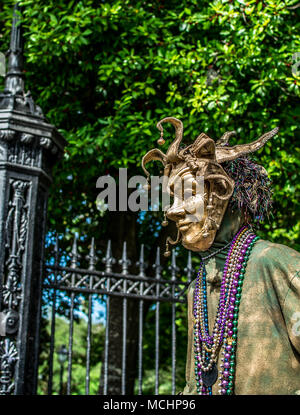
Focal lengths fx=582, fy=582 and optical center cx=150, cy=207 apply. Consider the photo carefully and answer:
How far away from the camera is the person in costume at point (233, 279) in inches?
117

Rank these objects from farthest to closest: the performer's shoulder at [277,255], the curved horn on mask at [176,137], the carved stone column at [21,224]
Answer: the carved stone column at [21,224] < the curved horn on mask at [176,137] < the performer's shoulder at [277,255]

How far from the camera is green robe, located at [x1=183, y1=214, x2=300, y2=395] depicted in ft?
9.61

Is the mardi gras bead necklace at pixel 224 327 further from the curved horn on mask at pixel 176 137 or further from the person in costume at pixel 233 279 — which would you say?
the curved horn on mask at pixel 176 137

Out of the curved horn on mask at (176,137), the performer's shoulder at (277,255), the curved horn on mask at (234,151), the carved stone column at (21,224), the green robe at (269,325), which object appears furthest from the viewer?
the carved stone column at (21,224)

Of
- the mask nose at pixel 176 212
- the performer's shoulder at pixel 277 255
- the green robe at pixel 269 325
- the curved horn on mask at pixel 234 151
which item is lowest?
the green robe at pixel 269 325

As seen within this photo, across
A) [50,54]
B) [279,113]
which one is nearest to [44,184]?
[50,54]

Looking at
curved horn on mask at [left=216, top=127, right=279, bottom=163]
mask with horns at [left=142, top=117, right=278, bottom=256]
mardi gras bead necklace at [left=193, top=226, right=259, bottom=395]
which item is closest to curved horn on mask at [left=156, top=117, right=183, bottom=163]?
mask with horns at [left=142, top=117, right=278, bottom=256]

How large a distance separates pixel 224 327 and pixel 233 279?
265 millimetres

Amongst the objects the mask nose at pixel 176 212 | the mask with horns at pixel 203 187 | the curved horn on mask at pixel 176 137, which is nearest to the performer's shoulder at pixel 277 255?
the mask with horns at pixel 203 187

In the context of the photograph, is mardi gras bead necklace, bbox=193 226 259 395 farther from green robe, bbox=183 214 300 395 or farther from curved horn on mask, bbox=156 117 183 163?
curved horn on mask, bbox=156 117 183 163

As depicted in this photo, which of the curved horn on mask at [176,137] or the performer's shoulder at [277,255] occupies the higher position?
the curved horn on mask at [176,137]

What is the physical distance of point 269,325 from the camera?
3.01 m

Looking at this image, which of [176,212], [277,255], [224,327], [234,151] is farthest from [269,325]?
[234,151]

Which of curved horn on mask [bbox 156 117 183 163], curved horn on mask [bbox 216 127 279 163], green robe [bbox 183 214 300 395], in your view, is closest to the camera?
green robe [bbox 183 214 300 395]
